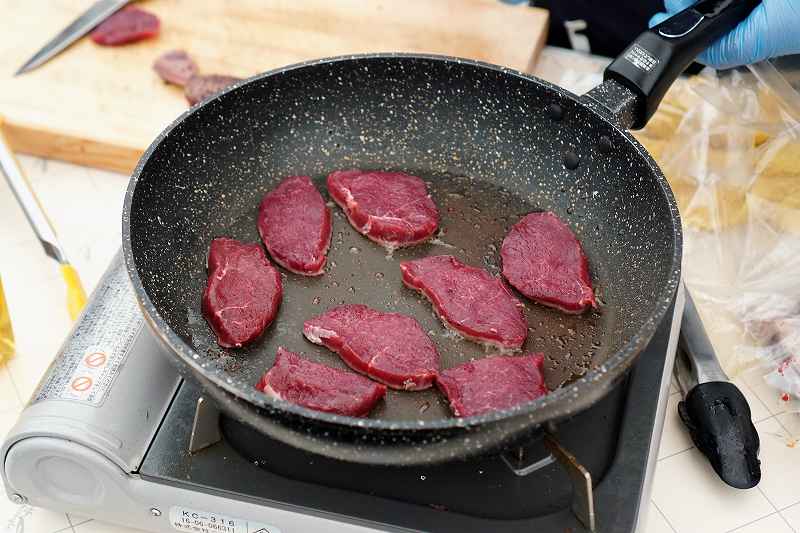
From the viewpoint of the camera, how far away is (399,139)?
6.16ft

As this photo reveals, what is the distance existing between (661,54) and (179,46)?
1391 millimetres

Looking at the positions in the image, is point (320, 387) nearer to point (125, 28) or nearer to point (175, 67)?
point (175, 67)

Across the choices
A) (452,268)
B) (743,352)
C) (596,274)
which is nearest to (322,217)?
(452,268)

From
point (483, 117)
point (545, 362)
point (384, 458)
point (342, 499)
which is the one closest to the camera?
point (384, 458)

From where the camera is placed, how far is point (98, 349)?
1350mm

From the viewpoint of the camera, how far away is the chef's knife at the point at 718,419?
4.63 feet

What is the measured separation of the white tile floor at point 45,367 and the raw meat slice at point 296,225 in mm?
435

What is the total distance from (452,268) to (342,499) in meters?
0.52

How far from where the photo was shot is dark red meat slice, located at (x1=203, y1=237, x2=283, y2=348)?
1454mm

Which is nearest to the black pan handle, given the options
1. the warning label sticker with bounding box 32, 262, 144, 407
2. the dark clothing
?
the dark clothing

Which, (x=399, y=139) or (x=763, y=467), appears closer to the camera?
(x=763, y=467)

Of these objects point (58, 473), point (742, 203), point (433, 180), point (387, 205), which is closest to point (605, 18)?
point (742, 203)

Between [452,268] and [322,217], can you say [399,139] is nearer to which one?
[322,217]

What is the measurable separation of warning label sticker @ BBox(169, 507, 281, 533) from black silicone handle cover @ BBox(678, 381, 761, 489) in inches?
30.1
